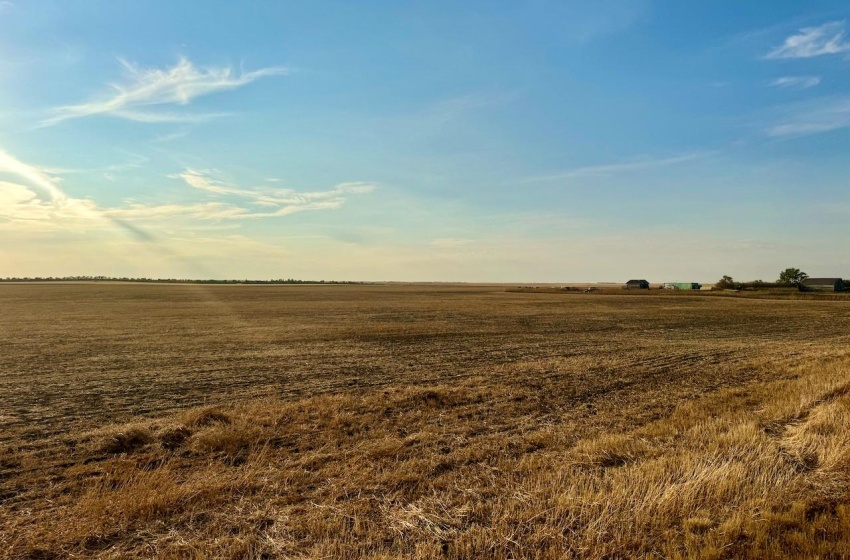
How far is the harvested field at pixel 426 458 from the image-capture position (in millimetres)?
5723

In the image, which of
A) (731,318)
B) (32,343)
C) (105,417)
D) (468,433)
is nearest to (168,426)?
(105,417)

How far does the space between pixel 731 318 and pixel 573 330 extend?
67.1 ft

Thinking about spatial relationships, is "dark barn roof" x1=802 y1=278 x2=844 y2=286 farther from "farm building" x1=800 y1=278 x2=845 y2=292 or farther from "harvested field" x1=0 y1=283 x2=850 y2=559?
"harvested field" x1=0 y1=283 x2=850 y2=559

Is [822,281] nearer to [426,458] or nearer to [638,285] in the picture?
→ [638,285]

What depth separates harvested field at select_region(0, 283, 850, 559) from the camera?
18.8 ft

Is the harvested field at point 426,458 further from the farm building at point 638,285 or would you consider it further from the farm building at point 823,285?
the farm building at point 638,285

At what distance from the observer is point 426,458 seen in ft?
28.6

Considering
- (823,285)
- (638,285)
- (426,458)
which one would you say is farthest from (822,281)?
(426,458)

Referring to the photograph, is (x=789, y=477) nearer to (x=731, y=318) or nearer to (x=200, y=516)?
(x=200, y=516)

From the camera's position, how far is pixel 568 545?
5465 millimetres

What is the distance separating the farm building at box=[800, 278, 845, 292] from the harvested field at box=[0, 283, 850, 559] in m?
101

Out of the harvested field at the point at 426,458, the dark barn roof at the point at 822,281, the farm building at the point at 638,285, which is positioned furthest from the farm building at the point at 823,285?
the harvested field at the point at 426,458

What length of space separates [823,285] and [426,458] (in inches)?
4947

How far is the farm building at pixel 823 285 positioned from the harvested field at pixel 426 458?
100715mm
